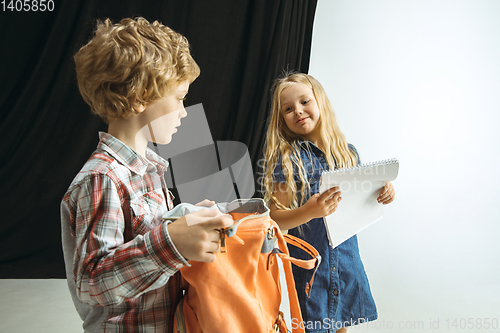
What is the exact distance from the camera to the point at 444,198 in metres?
2.59

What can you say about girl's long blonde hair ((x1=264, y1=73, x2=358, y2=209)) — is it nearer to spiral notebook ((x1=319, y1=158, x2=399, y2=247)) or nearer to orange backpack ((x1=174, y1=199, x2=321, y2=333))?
spiral notebook ((x1=319, y1=158, x2=399, y2=247))

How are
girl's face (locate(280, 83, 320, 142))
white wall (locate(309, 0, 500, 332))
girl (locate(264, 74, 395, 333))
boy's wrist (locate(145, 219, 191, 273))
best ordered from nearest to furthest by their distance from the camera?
boy's wrist (locate(145, 219, 191, 273)), girl (locate(264, 74, 395, 333)), girl's face (locate(280, 83, 320, 142)), white wall (locate(309, 0, 500, 332))

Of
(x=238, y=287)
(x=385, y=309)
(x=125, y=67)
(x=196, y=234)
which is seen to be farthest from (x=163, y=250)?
(x=385, y=309)

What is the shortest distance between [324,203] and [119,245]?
0.57 metres

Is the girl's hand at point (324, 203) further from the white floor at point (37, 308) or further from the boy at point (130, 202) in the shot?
the white floor at point (37, 308)

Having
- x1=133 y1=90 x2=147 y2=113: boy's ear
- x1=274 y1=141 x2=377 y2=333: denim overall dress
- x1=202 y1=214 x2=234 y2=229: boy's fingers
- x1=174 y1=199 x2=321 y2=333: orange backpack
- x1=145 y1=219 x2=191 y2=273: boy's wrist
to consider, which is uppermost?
x1=133 y1=90 x2=147 y2=113: boy's ear

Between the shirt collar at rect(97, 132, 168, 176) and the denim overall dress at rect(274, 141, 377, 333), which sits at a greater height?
the shirt collar at rect(97, 132, 168, 176)

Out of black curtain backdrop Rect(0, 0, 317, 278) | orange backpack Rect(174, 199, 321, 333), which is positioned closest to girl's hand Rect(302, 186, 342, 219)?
orange backpack Rect(174, 199, 321, 333)

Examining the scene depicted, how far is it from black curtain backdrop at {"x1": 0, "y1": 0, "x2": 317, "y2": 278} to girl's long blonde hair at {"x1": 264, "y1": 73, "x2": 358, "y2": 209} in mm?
1303

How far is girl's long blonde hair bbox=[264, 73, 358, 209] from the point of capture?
108 centimetres

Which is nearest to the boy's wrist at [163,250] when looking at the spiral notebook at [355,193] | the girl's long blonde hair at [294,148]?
the spiral notebook at [355,193]

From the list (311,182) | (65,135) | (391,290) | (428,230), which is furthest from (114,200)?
(428,230)

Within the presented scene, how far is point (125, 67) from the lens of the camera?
57 cm

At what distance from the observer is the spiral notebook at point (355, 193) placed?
34.6 inches
